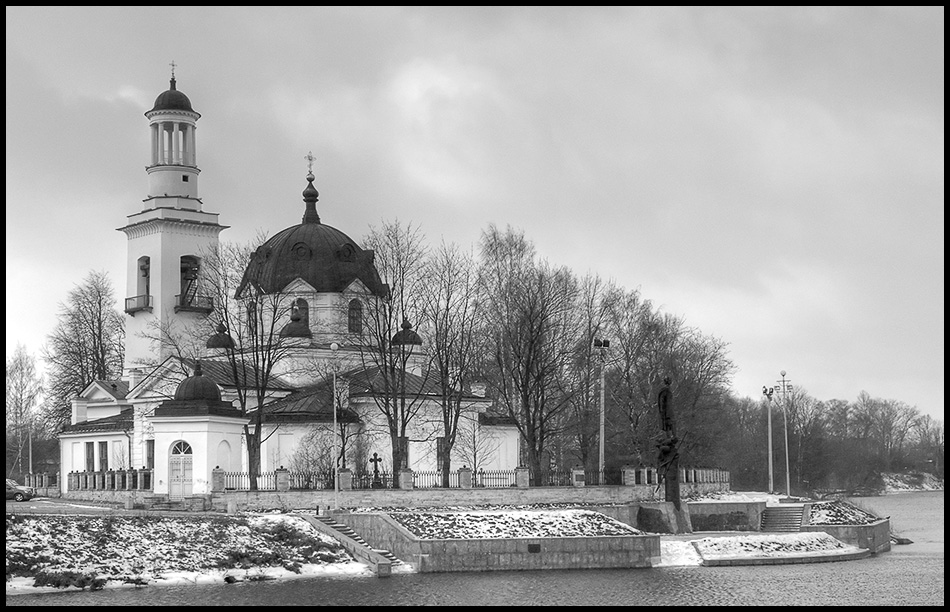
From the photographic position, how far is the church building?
181 ft

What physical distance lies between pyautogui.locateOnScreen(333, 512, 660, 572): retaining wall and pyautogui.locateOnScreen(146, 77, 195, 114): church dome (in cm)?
3287

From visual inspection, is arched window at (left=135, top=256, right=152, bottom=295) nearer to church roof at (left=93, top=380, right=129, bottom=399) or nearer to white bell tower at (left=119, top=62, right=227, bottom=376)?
white bell tower at (left=119, top=62, right=227, bottom=376)

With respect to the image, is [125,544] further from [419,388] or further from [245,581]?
[419,388]

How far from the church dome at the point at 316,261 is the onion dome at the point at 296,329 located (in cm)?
161

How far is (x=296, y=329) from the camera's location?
66312 mm

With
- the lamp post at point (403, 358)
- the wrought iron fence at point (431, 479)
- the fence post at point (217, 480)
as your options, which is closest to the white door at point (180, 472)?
the fence post at point (217, 480)

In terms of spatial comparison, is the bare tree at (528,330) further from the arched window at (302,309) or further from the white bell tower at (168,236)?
the white bell tower at (168,236)

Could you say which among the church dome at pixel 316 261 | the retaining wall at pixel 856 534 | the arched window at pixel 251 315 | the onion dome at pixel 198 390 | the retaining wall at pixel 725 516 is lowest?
the retaining wall at pixel 856 534

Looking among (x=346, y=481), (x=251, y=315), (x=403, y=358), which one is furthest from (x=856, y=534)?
(x=251, y=315)

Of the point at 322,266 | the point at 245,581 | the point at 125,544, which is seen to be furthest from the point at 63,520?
the point at 322,266

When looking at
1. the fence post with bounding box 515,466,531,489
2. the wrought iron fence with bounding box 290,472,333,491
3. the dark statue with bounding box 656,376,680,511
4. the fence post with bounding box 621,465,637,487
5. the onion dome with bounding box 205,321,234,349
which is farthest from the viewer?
the onion dome with bounding box 205,321,234,349

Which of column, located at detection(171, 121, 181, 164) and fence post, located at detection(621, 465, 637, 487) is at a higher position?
column, located at detection(171, 121, 181, 164)

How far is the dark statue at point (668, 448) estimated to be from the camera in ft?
172

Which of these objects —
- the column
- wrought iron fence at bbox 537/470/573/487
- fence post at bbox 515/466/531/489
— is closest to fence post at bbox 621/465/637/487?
wrought iron fence at bbox 537/470/573/487
